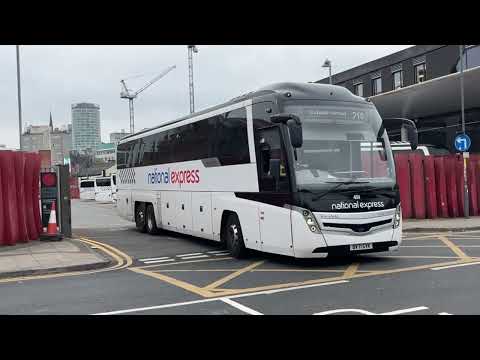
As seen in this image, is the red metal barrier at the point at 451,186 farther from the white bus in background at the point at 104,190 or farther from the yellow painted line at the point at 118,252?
the white bus in background at the point at 104,190

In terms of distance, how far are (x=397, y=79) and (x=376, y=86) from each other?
282 centimetres

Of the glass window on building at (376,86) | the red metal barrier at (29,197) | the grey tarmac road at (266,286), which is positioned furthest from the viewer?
the glass window on building at (376,86)

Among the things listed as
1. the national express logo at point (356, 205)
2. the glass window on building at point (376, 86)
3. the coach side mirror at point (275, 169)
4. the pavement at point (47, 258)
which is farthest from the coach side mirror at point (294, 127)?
the glass window on building at point (376, 86)

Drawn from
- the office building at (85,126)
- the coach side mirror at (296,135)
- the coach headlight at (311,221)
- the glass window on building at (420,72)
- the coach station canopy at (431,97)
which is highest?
the office building at (85,126)

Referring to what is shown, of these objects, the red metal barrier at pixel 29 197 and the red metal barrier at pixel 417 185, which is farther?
the red metal barrier at pixel 417 185

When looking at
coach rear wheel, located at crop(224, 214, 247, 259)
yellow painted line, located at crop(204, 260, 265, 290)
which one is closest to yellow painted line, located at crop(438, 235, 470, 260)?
yellow painted line, located at crop(204, 260, 265, 290)

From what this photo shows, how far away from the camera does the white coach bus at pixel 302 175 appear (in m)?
10.5

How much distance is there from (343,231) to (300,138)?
193 centimetres

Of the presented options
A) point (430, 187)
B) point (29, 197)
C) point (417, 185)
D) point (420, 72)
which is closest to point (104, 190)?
point (420, 72)

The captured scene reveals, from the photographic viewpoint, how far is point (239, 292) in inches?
339

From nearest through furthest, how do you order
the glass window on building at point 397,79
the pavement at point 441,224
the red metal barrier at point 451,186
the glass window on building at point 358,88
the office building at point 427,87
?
the pavement at point 441,224
the red metal barrier at point 451,186
the office building at point 427,87
the glass window on building at point 397,79
the glass window on building at point 358,88

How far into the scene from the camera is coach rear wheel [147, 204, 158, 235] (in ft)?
59.7

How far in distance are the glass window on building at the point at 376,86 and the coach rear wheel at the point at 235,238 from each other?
1293 inches
